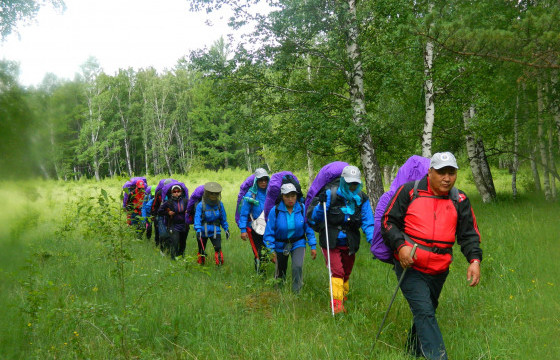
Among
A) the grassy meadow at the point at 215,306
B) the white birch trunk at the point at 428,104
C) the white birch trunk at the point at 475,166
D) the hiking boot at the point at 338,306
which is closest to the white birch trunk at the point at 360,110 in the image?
the white birch trunk at the point at 428,104

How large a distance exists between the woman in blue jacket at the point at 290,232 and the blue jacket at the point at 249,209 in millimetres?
1344

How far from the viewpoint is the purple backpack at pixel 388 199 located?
13.1 ft

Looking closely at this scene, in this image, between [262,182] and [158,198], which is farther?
[158,198]

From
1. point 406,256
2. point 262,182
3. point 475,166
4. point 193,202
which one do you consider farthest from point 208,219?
point 475,166

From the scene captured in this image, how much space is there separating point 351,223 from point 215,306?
207 cm

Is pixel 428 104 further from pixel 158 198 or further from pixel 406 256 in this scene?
pixel 406 256

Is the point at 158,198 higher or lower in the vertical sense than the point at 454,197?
lower

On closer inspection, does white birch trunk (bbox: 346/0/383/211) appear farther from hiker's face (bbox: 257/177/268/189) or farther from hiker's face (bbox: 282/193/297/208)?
hiker's face (bbox: 282/193/297/208)

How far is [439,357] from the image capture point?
131 inches

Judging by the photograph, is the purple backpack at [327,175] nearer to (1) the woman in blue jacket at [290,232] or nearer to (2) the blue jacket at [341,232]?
(2) the blue jacket at [341,232]

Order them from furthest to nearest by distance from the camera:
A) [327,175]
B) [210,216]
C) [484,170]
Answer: [484,170] → [210,216] → [327,175]

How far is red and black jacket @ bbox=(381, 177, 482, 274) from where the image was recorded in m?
3.55

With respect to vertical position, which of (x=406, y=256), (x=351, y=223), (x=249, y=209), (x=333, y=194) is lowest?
(x=249, y=209)

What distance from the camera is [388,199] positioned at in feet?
13.2
